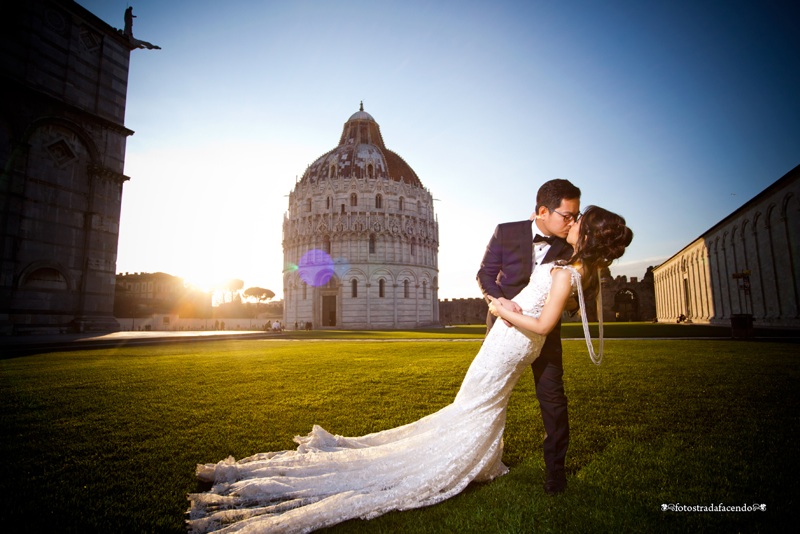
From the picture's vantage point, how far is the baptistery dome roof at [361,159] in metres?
→ 50.9

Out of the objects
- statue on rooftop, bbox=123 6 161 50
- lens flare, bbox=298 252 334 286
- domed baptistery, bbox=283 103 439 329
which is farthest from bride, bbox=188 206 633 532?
lens flare, bbox=298 252 334 286

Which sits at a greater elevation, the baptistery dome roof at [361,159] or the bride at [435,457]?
the baptistery dome roof at [361,159]

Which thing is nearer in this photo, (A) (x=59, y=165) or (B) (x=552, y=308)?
(B) (x=552, y=308)

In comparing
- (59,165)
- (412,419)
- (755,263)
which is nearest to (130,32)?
(59,165)

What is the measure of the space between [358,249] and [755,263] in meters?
35.5

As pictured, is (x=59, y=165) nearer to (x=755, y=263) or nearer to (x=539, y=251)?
(x=539, y=251)

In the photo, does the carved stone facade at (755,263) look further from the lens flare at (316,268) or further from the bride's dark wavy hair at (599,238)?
the lens flare at (316,268)

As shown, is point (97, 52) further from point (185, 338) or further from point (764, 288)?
point (764, 288)

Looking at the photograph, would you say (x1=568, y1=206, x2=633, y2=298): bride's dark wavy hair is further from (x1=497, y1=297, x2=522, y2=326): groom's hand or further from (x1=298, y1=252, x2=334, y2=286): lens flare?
(x1=298, y1=252, x2=334, y2=286): lens flare

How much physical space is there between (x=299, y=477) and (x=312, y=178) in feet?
170

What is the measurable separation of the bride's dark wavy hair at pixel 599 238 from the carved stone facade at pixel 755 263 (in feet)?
56.2

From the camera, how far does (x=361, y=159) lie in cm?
5141

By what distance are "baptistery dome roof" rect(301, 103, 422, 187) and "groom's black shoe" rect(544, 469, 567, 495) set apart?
158ft

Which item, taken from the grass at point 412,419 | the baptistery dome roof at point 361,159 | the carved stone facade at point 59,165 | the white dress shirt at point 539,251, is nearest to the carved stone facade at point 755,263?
the grass at point 412,419
